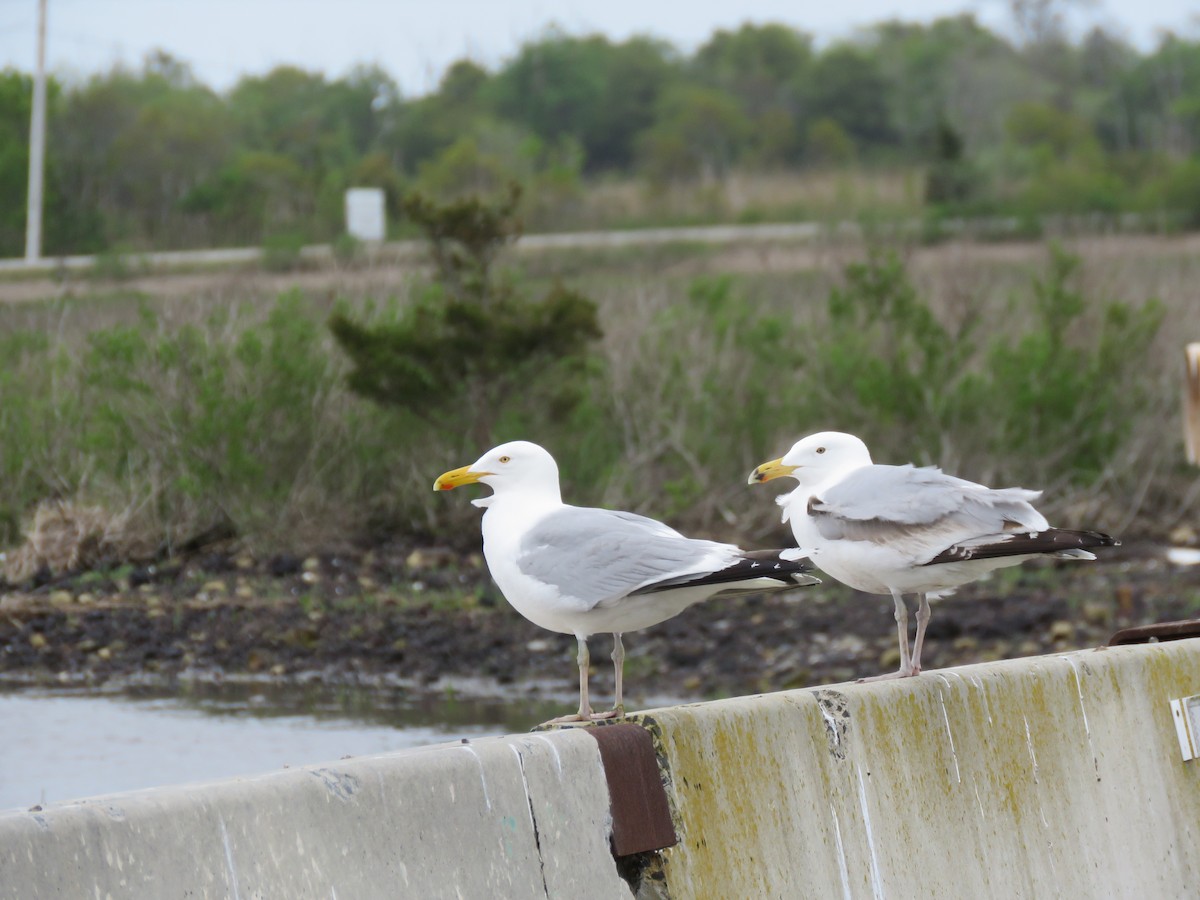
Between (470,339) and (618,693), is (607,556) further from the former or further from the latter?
(470,339)

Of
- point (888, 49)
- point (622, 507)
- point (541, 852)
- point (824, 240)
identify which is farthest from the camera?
point (888, 49)

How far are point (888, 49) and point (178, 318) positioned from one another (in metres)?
60.3

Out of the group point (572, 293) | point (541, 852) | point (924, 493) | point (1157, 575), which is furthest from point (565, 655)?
point (541, 852)

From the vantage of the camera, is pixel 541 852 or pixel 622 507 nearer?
pixel 541 852

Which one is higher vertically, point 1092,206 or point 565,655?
point 1092,206

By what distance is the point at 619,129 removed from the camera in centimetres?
Answer: 6081

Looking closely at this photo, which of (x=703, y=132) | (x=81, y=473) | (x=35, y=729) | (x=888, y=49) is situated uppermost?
(x=888, y=49)

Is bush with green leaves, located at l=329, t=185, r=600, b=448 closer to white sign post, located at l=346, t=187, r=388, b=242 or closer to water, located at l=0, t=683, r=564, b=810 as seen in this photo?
water, located at l=0, t=683, r=564, b=810

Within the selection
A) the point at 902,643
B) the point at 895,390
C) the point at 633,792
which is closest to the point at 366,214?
→ the point at 895,390

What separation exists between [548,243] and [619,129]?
104 ft

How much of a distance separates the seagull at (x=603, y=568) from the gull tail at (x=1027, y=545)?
502 millimetres

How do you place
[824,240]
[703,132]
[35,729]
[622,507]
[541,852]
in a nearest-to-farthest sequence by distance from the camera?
[541,852], [35,729], [622,507], [824,240], [703,132]

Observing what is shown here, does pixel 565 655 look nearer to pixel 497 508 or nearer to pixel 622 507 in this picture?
pixel 622 507

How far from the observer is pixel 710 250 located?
3038 centimetres
